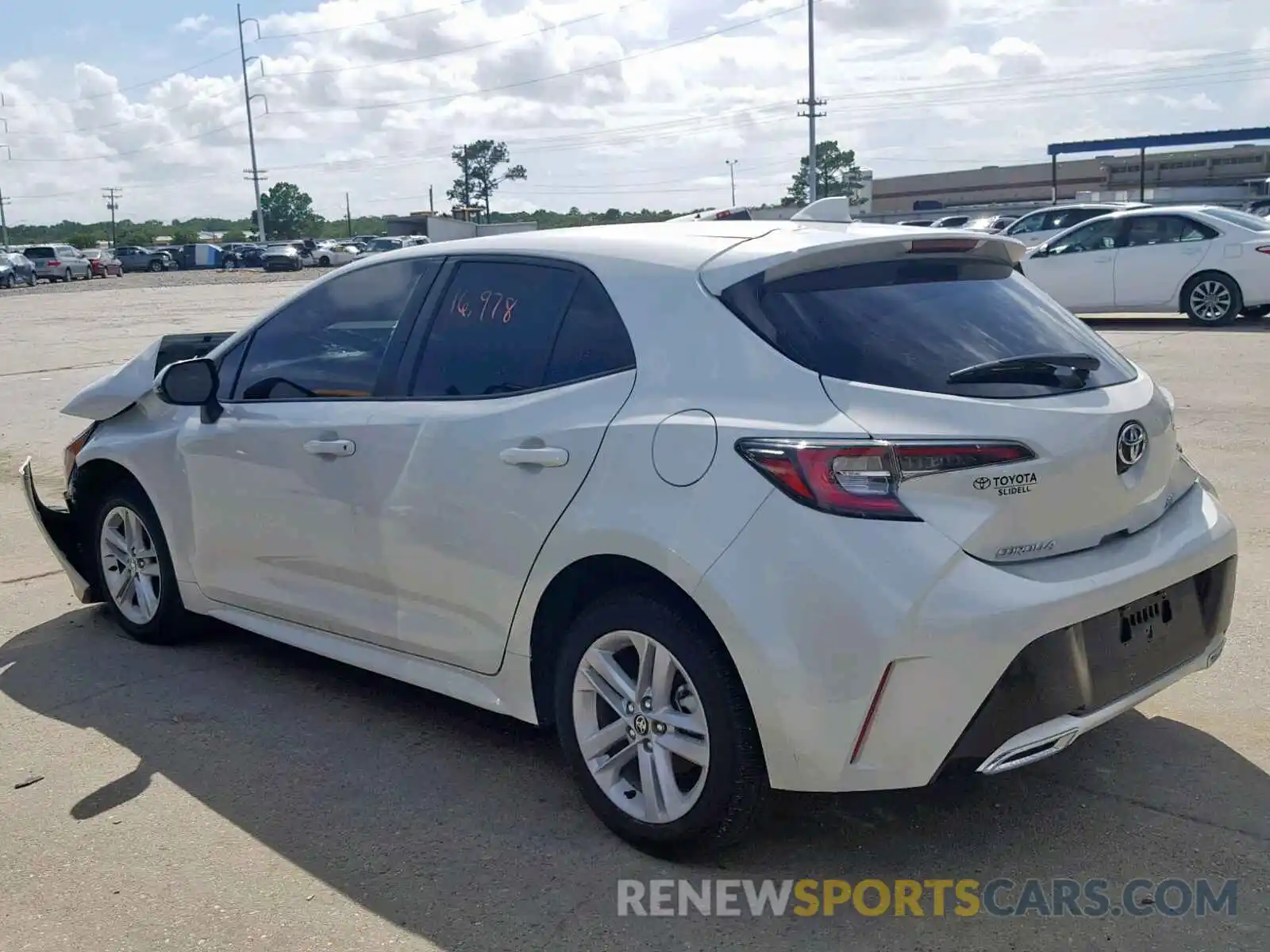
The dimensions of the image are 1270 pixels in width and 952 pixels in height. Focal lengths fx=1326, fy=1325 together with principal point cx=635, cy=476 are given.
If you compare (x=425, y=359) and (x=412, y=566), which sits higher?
(x=425, y=359)

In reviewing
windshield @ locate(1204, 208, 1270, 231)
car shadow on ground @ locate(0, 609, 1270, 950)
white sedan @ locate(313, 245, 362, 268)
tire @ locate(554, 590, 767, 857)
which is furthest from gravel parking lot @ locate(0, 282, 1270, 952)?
white sedan @ locate(313, 245, 362, 268)

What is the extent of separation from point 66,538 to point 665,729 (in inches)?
143

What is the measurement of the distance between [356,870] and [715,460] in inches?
58.0

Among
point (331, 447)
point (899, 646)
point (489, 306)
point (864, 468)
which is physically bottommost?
point (899, 646)

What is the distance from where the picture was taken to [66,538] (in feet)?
19.5

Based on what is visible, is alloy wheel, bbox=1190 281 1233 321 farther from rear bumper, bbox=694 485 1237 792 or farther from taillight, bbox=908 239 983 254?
rear bumper, bbox=694 485 1237 792

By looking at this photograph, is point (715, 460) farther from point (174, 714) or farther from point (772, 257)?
point (174, 714)

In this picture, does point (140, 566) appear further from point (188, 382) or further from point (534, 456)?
point (534, 456)

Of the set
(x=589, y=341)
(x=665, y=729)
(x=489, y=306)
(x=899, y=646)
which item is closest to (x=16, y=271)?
(x=489, y=306)

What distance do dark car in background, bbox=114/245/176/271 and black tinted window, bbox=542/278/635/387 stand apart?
72645 millimetres

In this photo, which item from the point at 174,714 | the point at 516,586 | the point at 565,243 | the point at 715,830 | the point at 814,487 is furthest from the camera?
the point at 174,714

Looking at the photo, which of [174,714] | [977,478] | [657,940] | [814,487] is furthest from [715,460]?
[174,714]

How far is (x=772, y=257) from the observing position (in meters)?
3.53

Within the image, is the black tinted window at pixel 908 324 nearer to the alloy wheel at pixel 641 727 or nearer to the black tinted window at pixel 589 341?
the black tinted window at pixel 589 341
